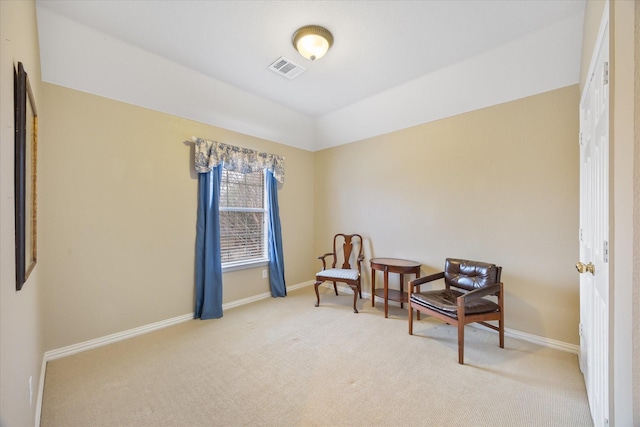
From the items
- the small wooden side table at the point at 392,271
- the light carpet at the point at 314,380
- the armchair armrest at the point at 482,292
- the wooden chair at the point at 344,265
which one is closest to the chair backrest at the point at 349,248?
the wooden chair at the point at 344,265

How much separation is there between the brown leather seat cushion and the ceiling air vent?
2.65 m

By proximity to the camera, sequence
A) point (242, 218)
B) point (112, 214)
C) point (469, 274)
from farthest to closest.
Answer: point (242, 218), point (469, 274), point (112, 214)

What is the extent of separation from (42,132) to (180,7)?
1594 millimetres

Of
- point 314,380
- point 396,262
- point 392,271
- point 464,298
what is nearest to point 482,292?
point 464,298

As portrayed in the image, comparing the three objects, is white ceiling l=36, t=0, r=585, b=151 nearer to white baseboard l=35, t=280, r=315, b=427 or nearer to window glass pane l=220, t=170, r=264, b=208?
window glass pane l=220, t=170, r=264, b=208

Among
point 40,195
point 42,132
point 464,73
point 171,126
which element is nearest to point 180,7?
point 171,126

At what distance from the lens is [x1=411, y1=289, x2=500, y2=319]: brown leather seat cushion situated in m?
2.34

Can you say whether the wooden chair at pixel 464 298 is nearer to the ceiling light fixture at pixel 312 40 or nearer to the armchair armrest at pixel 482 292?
the armchair armrest at pixel 482 292

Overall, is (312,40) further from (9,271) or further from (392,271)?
(392,271)

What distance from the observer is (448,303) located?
2.50 metres

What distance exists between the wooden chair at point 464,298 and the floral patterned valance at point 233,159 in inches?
99.4

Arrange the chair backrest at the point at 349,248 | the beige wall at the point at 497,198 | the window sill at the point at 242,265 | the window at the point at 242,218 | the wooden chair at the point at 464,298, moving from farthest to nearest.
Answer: the chair backrest at the point at 349,248, the window at the point at 242,218, the window sill at the point at 242,265, the beige wall at the point at 497,198, the wooden chair at the point at 464,298

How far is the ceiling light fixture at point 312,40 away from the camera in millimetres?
2186

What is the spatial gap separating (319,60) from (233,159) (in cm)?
162
